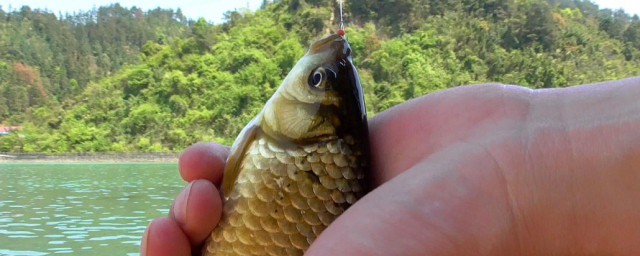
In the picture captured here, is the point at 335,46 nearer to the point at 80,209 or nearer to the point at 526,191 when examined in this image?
the point at 526,191

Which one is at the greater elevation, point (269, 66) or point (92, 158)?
point (269, 66)

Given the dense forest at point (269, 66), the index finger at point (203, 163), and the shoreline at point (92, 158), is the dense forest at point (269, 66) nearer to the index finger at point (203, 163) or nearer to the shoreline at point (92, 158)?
the shoreline at point (92, 158)

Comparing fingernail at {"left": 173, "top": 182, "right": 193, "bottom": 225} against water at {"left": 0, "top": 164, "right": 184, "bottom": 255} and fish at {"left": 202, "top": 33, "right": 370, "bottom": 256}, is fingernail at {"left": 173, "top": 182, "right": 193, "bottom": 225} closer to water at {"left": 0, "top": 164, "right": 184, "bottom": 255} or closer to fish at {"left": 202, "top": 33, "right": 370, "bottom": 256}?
fish at {"left": 202, "top": 33, "right": 370, "bottom": 256}

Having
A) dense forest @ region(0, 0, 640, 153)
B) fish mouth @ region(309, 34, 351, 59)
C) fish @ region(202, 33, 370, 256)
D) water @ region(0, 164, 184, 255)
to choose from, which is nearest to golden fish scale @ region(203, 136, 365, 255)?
fish @ region(202, 33, 370, 256)

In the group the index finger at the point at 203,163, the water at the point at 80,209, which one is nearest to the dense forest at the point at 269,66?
the water at the point at 80,209

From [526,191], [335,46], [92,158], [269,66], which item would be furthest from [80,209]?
[269,66]

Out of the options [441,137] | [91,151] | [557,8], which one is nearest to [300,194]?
[441,137]
